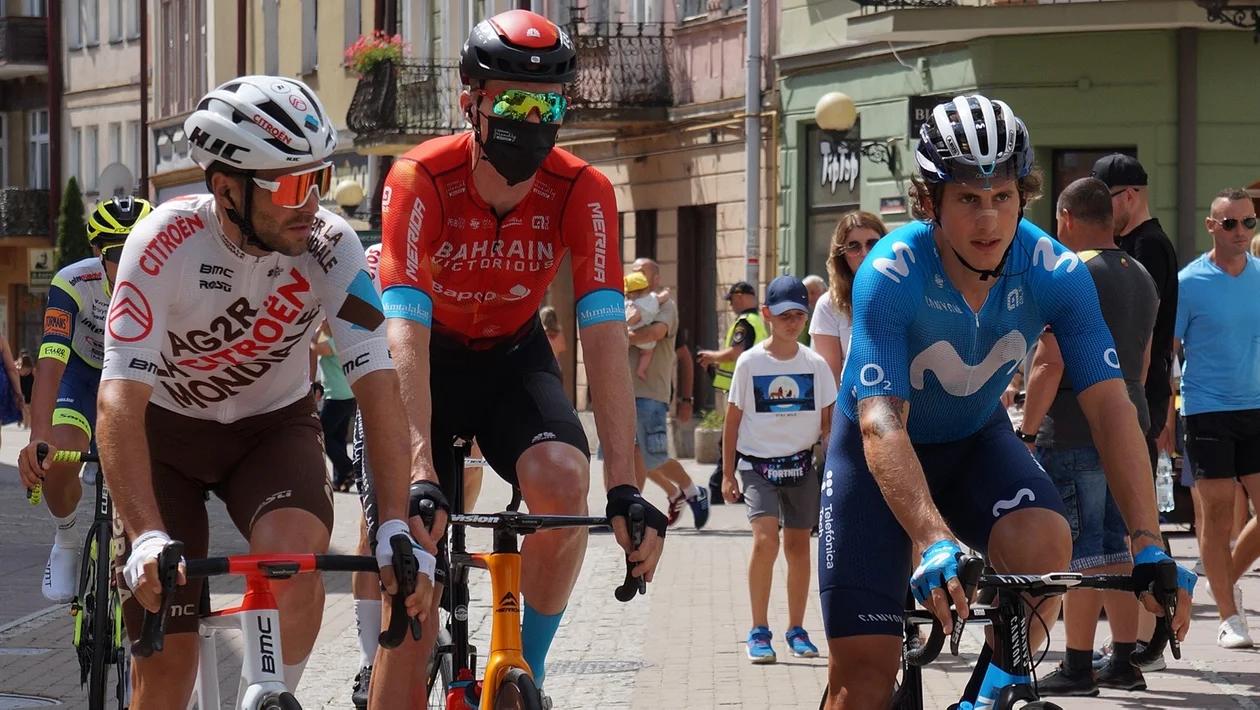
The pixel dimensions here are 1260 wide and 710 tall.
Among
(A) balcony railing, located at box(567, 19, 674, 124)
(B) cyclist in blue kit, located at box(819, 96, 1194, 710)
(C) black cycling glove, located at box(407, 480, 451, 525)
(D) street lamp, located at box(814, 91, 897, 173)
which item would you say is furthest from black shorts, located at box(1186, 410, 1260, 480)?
(A) balcony railing, located at box(567, 19, 674, 124)

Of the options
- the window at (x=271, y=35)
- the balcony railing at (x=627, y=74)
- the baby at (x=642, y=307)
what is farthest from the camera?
the window at (x=271, y=35)

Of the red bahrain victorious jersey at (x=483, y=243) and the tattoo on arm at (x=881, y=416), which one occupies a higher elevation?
the red bahrain victorious jersey at (x=483, y=243)

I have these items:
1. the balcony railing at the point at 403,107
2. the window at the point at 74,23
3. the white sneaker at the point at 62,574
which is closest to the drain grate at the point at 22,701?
the white sneaker at the point at 62,574

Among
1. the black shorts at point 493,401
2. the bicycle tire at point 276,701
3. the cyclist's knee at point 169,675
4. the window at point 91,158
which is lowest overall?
the cyclist's knee at point 169,675

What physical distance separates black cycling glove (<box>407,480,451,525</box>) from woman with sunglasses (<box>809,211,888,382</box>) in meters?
3.14

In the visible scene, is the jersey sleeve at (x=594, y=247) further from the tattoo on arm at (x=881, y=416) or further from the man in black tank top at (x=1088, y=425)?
the man in black tank top at (x=1088, y=425)

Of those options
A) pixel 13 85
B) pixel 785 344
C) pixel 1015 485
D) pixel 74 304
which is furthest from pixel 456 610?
pixel 13 85

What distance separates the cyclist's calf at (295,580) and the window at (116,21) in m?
50.6

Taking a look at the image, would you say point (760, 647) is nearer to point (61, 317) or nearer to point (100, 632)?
point (100, 632)

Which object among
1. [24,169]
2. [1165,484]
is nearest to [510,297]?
[1165,484]

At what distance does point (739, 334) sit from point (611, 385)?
9577mm

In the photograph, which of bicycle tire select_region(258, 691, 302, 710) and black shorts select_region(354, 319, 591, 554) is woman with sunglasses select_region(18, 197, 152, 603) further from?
bicycle tire select_region(258, 691, 302, 710)

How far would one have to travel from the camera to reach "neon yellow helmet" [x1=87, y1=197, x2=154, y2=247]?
26.8ft

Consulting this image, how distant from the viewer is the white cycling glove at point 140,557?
4.37 meters
